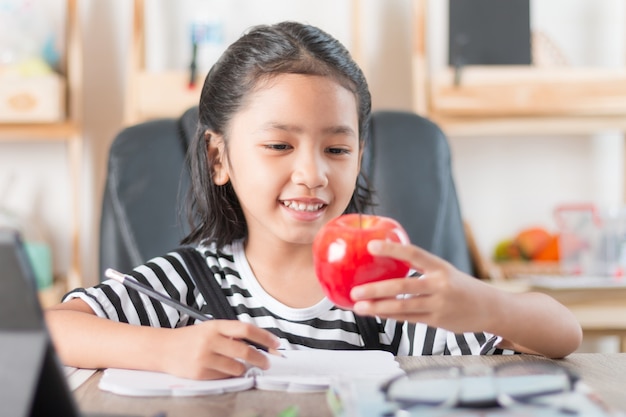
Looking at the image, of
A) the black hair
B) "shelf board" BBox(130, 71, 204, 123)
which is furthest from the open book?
"shelf board" BBox(130, 71, 204, 123)

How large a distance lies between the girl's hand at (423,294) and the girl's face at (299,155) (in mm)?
349

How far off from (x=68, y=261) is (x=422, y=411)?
2.12m

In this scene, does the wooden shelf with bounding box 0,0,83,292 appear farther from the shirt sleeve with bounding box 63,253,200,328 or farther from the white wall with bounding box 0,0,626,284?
the shirt sleeve with bounding box 63,253,200,328

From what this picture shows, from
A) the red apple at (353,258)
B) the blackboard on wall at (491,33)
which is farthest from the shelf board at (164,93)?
the red apple at (353,258)

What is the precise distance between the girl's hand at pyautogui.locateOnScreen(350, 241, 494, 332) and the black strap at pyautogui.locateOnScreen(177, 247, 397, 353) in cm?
40

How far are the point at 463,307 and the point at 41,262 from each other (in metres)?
1.78

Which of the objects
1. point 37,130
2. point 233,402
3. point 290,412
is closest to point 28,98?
point 37,130

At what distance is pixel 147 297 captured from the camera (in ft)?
4.28

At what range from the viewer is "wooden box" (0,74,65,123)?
2.33 meters

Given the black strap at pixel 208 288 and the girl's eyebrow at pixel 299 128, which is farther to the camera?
the black strap at pixel 208 288

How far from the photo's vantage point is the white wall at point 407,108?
2604 millimetres

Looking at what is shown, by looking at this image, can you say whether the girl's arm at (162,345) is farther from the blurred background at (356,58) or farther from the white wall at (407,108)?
the white wall at (407,108)

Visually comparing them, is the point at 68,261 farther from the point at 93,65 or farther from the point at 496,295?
the point at 496,295

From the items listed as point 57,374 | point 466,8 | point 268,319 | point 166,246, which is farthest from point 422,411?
point 466,8
